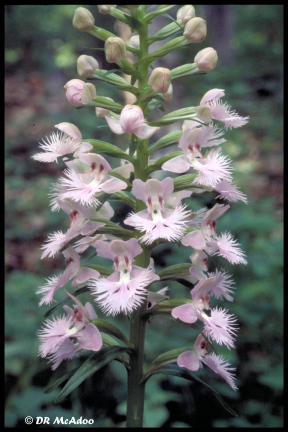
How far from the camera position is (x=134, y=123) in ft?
5.99

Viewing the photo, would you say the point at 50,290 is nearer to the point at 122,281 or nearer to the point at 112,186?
the point at 122,281

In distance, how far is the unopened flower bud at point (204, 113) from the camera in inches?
77.7

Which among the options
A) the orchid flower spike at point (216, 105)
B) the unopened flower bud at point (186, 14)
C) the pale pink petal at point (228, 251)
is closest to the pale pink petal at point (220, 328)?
the pale pink petal at point (228, 251)

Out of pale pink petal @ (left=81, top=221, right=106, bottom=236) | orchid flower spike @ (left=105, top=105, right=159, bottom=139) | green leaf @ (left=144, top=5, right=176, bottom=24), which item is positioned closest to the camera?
orchid flower spike @ (left=105, top=105, right=159, bottom=139)

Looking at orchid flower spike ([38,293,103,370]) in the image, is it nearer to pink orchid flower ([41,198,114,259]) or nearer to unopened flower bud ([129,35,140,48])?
pink orchid flower ([41,198,114,259])

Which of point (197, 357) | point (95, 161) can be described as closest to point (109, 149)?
point (95, 161)

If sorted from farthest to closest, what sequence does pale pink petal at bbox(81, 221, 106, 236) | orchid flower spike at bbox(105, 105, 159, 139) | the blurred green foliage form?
the blurred green foliage
pale pink petal at bbox(81, 221, 106, 236)
orchid flower spike at bbox(105, 105, 159, 139)

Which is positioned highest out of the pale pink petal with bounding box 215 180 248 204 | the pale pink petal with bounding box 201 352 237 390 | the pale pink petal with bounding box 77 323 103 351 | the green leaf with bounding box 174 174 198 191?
the green leaf with bounding box 174 174 198 191

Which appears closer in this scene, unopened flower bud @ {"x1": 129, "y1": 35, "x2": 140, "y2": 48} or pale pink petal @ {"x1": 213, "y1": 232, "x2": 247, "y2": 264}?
pale pink petal @ {"x1": 213, "y1": 232, "x2": 247, "y2": 264}

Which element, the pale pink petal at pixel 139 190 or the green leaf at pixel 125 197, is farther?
the green leaf at pixel 125 197

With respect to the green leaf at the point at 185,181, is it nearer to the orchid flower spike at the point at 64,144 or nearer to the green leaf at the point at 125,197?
the green leaf at the point at 125,197

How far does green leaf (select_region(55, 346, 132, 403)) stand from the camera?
1721mm

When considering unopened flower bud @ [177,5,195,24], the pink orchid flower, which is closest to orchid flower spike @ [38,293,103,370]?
the pink orchid flower

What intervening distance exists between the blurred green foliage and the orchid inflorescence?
21 centimetres
